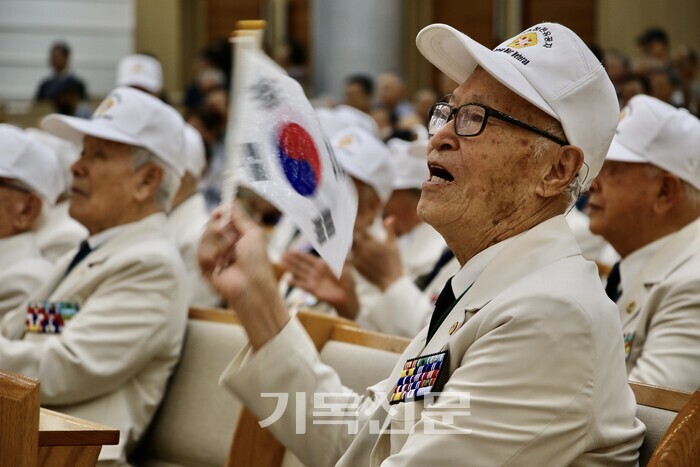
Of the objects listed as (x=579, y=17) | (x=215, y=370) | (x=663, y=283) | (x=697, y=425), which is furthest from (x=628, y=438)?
(x=579, y=17)

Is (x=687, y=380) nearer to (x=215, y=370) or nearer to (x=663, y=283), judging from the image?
(x=663, y=283)

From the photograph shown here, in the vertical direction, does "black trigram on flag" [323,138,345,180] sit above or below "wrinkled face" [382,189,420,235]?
above

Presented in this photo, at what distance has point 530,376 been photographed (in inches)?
67.8

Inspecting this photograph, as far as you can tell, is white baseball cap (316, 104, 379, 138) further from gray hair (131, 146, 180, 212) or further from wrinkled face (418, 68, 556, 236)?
wrinkled face (418, 68, 556, 236)

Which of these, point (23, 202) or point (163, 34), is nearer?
point (23, 202)

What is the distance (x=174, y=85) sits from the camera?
43.1 feet

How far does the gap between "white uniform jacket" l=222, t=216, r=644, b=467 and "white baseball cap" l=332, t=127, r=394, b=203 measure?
8.75ft

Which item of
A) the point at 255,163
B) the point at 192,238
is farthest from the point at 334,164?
the point at 192,238

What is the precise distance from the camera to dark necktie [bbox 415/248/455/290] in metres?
4.11

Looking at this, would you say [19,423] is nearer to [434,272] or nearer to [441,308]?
[441,308]

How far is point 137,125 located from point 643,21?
778 cm

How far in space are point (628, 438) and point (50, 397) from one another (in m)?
1.73

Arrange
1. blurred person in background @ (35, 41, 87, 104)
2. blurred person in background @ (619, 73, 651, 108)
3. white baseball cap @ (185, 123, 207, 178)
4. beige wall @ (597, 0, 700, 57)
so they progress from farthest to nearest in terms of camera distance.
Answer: blurred person in background @ (35, 41, 87, 104)
beige wall @ (597, 0, 700, 57)
blurred person in background @ (619, 73, 651, 108)
white baseball cap @ (185, 123, 207, 178)

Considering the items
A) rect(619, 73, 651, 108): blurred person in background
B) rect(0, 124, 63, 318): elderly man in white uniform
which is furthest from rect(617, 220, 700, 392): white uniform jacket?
rect(619, 73, 651, 108): blurred person in background
